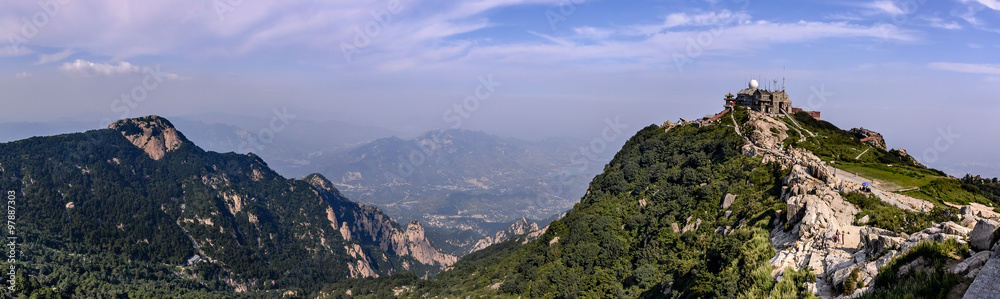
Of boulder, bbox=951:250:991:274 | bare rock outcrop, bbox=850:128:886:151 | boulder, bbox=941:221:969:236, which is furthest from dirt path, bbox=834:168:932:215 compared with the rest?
bare rock outcrop, bbox=850:128:886:151

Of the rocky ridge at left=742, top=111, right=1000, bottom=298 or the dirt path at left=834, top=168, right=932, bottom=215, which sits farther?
the dirt path at left=834, top=168, right=932, bottom=215

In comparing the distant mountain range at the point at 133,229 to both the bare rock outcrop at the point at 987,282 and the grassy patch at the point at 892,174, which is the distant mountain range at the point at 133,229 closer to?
the bare rock outcrop at the point at 987,282

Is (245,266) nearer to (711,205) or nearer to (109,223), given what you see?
(109,223)

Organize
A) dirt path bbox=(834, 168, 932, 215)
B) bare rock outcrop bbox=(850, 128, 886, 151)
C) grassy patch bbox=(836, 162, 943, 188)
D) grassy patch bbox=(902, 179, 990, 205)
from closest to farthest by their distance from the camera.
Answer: dirt path bbox=(834, 168, 932, 215) → grassy patch bbox=(902, 179, 990, 205) → grassy patch bbox=(836, 162, 943, 188) → bare rock outcrop bbox=(850, 128, 886, 151)

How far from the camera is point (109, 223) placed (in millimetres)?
149750

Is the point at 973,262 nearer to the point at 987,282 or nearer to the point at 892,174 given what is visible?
the point at 987,282

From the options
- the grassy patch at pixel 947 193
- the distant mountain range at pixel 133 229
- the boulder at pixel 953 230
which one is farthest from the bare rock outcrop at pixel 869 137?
the distant mountain range at pixel 133 229

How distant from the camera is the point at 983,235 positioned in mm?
15344

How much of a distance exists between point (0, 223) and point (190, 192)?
2530 inches

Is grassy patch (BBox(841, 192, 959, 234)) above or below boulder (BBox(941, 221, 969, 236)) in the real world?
below

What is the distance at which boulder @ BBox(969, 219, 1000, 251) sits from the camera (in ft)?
49.4

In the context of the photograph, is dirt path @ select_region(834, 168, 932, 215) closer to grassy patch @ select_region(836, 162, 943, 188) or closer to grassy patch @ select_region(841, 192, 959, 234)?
grassy patch @ select_region(841, 192, 959, 234)

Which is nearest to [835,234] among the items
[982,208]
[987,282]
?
[987,282]

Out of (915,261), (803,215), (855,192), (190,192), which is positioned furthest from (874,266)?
(190,192)
